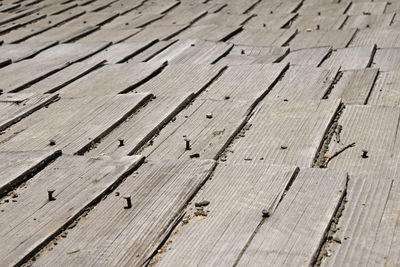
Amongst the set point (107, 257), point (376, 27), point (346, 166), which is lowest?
point (376, 27)

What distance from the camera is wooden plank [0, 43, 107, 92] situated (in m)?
5.20

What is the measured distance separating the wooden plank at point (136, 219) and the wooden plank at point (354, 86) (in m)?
1.43

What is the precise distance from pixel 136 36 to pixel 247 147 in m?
3.62

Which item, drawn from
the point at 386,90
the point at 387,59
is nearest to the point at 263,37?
the point at 387,59

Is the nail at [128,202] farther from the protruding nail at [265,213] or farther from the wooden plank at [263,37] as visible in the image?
the wooden plank at [263,37]

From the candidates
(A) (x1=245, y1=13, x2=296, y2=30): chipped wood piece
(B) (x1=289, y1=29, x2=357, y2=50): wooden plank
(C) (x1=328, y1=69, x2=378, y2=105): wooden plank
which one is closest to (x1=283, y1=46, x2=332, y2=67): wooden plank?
(B) (x1=289, y1=29, x2=357, y2=50): wooden plank

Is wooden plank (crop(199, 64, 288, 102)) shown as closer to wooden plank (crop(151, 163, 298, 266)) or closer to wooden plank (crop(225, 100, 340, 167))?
wooden plank (crop(225, 100, 340, 167))

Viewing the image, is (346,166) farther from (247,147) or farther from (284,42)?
(284,42)

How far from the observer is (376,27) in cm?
641

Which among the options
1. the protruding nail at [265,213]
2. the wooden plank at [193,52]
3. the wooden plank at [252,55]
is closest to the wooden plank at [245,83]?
the wooden plank at [252,55]

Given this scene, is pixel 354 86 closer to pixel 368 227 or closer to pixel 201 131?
pixel 201 131

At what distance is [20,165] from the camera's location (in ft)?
10.9

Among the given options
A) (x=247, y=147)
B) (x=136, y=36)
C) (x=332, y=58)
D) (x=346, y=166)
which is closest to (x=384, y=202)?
(x=346, y=166)

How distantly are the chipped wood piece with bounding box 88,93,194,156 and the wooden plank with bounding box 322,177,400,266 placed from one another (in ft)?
4.27
